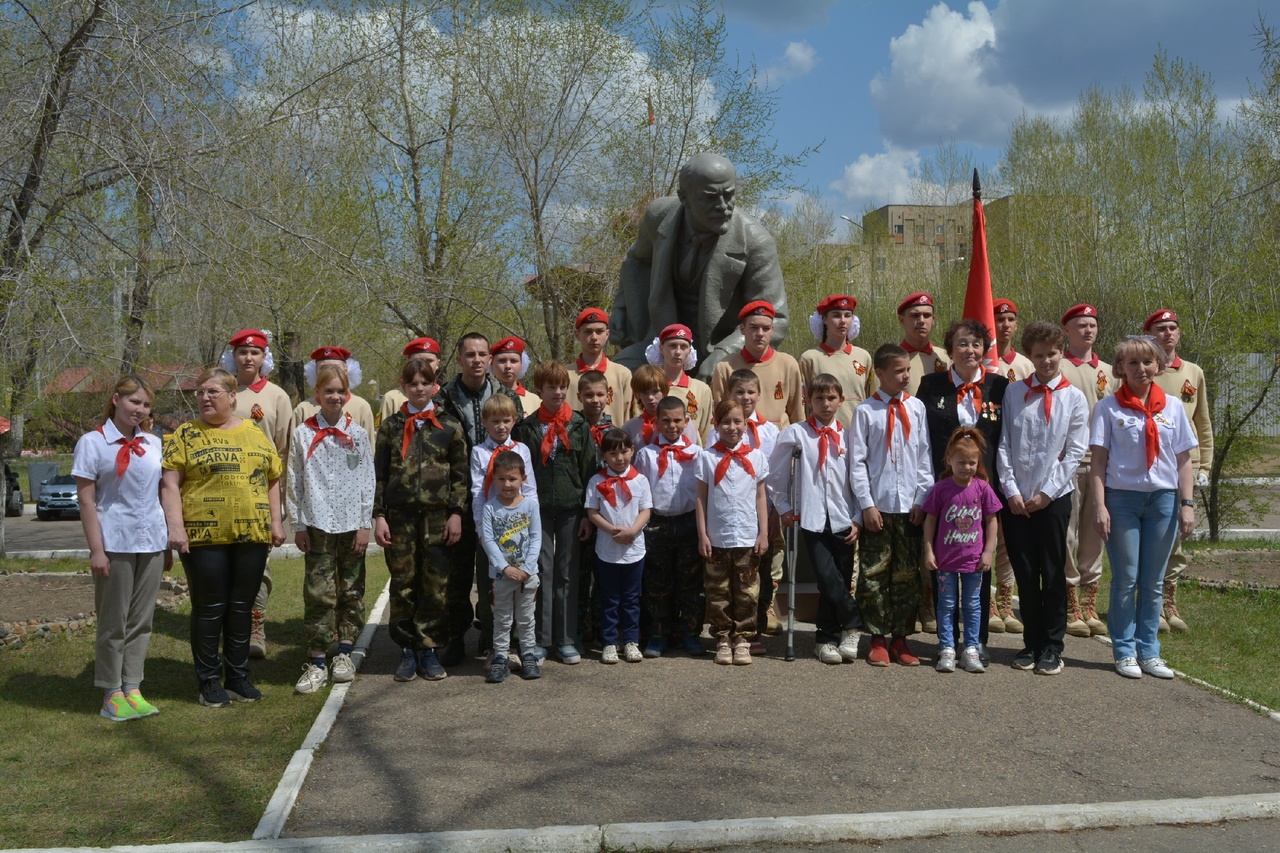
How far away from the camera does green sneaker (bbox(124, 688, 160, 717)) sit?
5.49m

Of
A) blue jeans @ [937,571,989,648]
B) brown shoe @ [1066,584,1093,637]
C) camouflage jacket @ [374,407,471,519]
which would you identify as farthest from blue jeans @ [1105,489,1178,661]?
camouflage jacket @ [374,407,471,519]

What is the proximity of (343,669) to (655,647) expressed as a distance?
1784 mm

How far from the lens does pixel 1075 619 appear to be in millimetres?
7238

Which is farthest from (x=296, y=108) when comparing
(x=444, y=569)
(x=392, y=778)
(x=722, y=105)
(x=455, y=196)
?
(x=722, y=105)

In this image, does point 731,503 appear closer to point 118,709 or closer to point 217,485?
point 217,485

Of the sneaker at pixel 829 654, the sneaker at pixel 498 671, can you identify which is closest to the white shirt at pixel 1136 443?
the sneaker at pixel 829 654

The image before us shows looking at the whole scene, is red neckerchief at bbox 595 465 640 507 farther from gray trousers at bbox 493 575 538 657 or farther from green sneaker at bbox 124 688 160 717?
A: green sneaker at bbox 124 688 160 717

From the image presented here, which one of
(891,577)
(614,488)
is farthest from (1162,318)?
(614,488)

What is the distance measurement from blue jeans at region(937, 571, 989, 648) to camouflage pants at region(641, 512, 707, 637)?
1371 mm

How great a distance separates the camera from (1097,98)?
24.5 meters

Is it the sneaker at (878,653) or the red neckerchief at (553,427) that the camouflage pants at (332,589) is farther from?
the sneaker at (878,653)

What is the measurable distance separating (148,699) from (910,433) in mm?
4442

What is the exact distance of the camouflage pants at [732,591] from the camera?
625 cm

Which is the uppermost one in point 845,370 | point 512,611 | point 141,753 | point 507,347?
point 507,347
